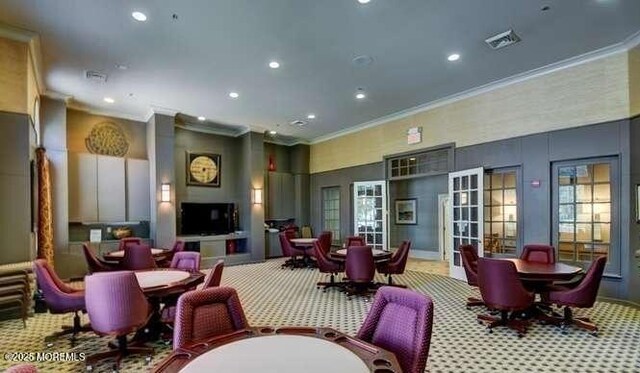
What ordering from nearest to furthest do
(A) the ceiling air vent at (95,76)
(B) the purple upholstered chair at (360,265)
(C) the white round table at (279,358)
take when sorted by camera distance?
(C) the white round table at (279,358)
(B) the purple upholstered chair at (360,265)
(A) the ceiling air vent at (95,76)

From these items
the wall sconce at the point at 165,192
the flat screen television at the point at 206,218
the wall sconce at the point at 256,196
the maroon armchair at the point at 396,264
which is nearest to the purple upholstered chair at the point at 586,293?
the maroon armchair at the point at 396,264

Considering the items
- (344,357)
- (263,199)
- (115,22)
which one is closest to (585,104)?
(344,357)

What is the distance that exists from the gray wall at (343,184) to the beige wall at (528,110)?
0.48 meters

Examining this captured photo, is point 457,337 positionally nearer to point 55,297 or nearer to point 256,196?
point 55,297

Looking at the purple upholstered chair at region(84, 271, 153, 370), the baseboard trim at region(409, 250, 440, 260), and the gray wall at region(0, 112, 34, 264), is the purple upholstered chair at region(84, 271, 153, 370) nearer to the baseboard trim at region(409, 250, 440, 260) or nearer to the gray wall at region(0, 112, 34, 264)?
the gray wall at region(0, 112, 34, 264)

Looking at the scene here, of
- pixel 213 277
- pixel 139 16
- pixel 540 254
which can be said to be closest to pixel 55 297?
pixel 213 277

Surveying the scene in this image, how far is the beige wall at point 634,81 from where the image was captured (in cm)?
517

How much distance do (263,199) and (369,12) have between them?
23.2ft

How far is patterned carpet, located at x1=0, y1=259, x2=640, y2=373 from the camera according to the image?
3342 mm

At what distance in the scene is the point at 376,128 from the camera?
962 cm

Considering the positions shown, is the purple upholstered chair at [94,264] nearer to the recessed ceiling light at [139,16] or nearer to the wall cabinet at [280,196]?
the recessed ceiling light at [139,16]

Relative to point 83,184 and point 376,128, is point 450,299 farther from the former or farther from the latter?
point 83,184

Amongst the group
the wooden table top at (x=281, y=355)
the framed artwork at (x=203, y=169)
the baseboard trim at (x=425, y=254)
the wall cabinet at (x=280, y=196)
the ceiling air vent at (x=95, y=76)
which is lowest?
the baseboard trim at (x=425, y=254)

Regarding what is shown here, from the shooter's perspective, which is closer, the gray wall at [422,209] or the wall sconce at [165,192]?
the wall sconce at [165,192]
